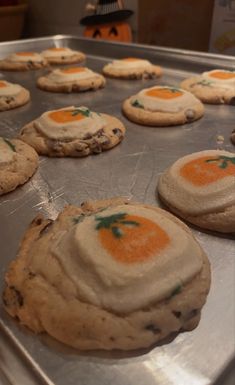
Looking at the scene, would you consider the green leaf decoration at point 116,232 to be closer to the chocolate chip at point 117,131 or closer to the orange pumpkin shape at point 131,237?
the orange pumpkin shape at point 131,237

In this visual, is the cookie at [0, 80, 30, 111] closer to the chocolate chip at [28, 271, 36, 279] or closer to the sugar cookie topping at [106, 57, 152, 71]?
the sugar cookie topping at [106, 57, 152, 71]

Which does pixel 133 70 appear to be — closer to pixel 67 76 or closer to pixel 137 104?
pixel 67 76

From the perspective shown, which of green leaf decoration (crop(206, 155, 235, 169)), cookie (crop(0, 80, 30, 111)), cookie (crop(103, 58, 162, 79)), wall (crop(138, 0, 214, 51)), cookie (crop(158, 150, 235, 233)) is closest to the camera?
cookie (crop(158, 150, 235, 233))

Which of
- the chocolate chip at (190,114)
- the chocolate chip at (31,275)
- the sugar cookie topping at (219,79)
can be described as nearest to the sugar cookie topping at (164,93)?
the chocolate chip at (190,114)

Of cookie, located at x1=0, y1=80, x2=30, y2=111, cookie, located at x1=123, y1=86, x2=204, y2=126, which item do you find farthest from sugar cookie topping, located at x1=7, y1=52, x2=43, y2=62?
cookie, located at x1=123, y1=86, x2=204, y2=126

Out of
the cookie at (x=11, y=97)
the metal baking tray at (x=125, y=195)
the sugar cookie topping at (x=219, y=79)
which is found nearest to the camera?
the metal baking tray at (x=125, y=195)

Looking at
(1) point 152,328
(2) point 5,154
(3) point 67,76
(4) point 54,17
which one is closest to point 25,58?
(3) point 67,76
